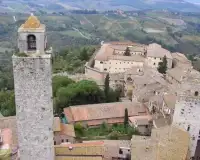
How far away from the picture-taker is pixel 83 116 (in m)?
35.8

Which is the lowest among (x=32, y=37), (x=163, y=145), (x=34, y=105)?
(x=163, y=145)

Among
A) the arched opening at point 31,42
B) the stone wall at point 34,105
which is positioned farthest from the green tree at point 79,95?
the arched opening at point 31,42

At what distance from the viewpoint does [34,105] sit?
20.0m

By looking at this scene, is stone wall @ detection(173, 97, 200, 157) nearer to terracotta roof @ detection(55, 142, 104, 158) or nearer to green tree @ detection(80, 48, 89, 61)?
terracotta roof @ detection(55, 142, 104, 158)

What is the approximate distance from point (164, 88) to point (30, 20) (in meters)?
24.6

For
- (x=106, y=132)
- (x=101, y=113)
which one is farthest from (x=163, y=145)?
(x=101, y=113)

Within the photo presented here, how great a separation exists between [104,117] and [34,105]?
55.3 feet

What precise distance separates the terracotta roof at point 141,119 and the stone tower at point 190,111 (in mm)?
6050

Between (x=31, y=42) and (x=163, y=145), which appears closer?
(x=31, y=42)

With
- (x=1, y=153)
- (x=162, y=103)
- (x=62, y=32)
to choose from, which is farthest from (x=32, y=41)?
(x=62, y=32)

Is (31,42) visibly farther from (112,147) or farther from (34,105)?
(112,147)

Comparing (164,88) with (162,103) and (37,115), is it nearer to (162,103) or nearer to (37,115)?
(162,103)

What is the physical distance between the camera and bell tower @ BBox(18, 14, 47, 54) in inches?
760

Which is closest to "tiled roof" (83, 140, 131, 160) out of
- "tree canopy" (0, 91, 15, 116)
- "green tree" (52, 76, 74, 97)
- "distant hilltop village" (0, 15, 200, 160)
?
"distant hilltop village" (0, 15, 200, 160)
